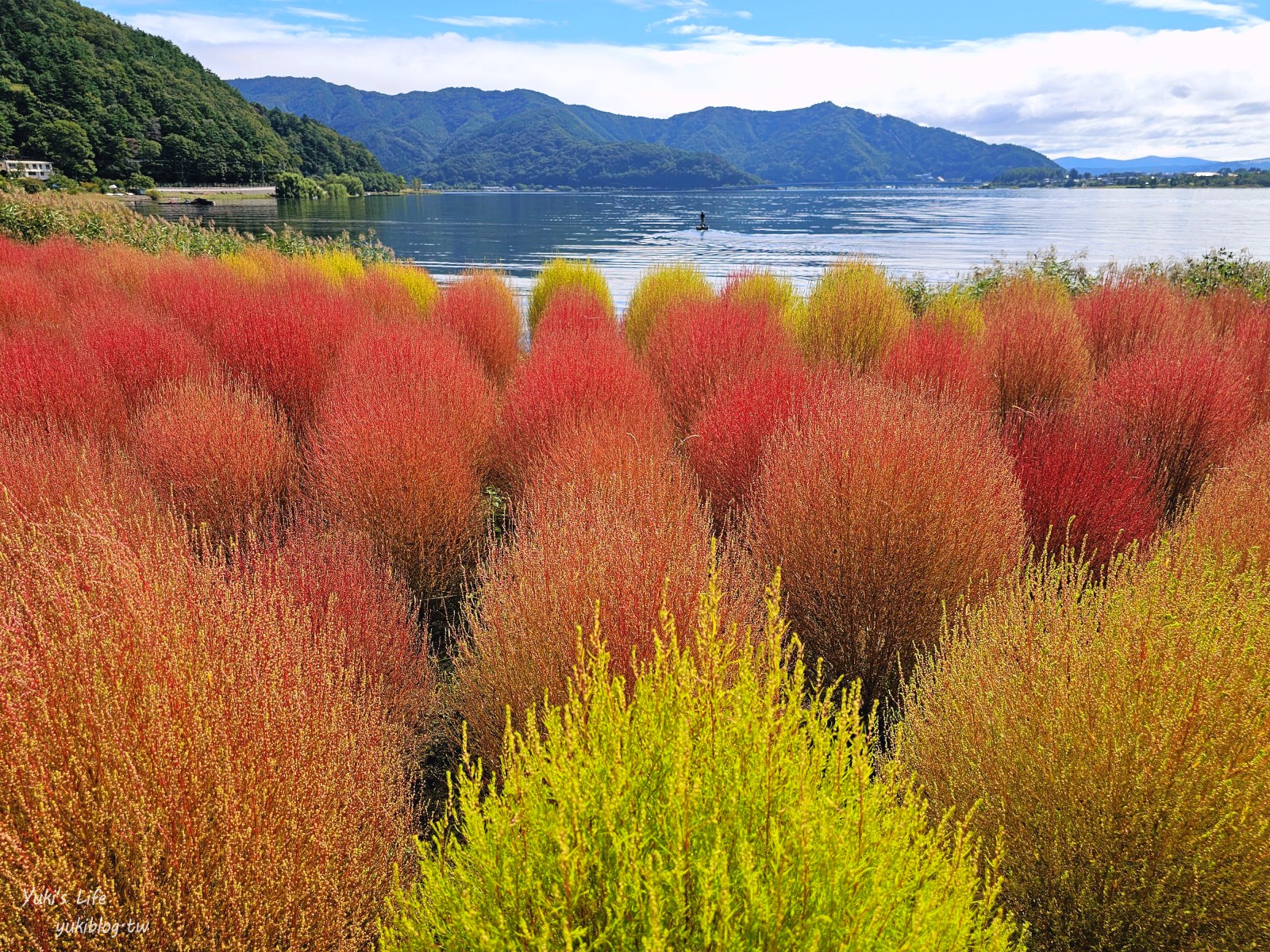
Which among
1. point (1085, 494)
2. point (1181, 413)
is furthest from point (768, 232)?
point (1085, 494)

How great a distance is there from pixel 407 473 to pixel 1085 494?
490 cm

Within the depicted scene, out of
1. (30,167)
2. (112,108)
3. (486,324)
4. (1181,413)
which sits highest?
(112,108)

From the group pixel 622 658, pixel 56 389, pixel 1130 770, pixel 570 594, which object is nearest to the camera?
pixel 1130 770

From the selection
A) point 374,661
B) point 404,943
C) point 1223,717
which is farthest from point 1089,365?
point 404,943

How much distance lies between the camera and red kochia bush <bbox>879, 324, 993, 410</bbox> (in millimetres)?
7074

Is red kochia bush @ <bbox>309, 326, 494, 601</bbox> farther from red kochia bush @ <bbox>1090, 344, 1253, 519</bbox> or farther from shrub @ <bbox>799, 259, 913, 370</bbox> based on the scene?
red kochia bush @ <bbox>1090, 344, 1253, 519</bbox>

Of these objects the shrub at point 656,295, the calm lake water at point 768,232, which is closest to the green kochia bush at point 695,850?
the shrub at point 656,295

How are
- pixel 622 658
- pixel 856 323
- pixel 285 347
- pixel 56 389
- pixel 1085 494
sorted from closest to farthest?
pixel 622 658 → pixel 1085 494 → pixel 56 389 → pixel 285 347 → pixel 856 323

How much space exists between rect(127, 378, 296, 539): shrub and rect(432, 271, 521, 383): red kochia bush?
451 cm

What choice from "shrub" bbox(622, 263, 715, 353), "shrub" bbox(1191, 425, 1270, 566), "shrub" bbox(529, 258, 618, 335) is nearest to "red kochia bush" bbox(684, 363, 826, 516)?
"shrub" bbox(1191, 425, 1270, 566)

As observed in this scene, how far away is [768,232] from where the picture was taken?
55.4 metres

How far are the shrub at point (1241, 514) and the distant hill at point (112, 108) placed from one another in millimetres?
96320

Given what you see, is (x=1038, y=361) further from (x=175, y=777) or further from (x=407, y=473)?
(x=175, y=777)

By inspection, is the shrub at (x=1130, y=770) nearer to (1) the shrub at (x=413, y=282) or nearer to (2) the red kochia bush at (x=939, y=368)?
(2) the red kochia bush at (x=939, y=368)
